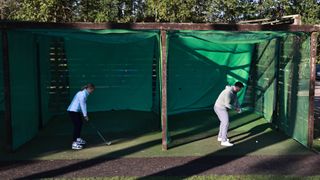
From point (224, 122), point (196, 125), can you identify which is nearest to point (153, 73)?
point (196, 125)

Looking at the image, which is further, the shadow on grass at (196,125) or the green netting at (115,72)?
the green netting at (115,72)

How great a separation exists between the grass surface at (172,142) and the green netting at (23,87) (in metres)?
0.33

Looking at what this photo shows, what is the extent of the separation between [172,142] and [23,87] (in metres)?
3.45

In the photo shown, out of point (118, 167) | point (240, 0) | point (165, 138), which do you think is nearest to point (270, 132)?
point (165, 138)

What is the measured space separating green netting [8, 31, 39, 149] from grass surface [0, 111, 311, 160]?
33 centimetres

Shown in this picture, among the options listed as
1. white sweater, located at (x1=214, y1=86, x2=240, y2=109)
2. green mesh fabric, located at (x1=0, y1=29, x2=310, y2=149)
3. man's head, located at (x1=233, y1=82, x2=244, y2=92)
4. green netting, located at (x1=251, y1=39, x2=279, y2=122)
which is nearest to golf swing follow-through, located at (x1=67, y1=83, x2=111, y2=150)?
green mesh fabric, located at (x1=0, y1=29, x2=310, y2=149)

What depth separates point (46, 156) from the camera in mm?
9289

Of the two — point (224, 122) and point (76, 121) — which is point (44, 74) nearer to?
point (76, 121)

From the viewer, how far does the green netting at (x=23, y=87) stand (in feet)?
32.1

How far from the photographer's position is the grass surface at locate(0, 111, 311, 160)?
952 centimetres

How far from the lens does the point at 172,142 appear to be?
415 inches

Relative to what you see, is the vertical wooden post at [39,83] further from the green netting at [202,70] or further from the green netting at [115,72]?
the green netting at [202,70]

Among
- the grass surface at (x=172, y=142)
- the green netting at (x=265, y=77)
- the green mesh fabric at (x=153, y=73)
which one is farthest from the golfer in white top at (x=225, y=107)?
the green netting at (x=265, y=77)

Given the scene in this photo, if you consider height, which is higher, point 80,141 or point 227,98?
point 227,98
